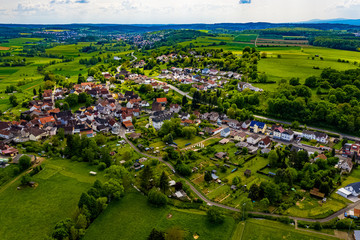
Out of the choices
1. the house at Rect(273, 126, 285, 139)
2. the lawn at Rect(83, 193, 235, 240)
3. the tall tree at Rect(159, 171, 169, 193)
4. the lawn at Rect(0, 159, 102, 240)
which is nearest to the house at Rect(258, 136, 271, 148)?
the house at Rect(273, 126, 285, 139)

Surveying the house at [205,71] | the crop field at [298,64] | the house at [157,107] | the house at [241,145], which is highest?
the crop field at [298,64]

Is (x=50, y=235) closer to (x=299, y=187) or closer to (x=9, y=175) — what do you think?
(x=9, y=175)

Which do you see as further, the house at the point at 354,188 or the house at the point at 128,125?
the house at the point at 128,125

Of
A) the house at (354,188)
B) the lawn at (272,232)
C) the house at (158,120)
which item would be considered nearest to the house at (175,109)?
the house at (158,120)

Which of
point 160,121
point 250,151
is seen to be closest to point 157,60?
point 160,121

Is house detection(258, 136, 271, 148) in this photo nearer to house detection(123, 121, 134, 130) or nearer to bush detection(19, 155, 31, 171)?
house detection(123, 121, 134, 130)

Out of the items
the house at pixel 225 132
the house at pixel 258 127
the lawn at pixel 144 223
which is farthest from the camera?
the house at pixel 258 127

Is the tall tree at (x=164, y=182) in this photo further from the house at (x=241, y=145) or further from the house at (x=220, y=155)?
the house at (x=241, y=145)

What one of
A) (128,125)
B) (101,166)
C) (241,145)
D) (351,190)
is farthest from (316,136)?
(101,166)
